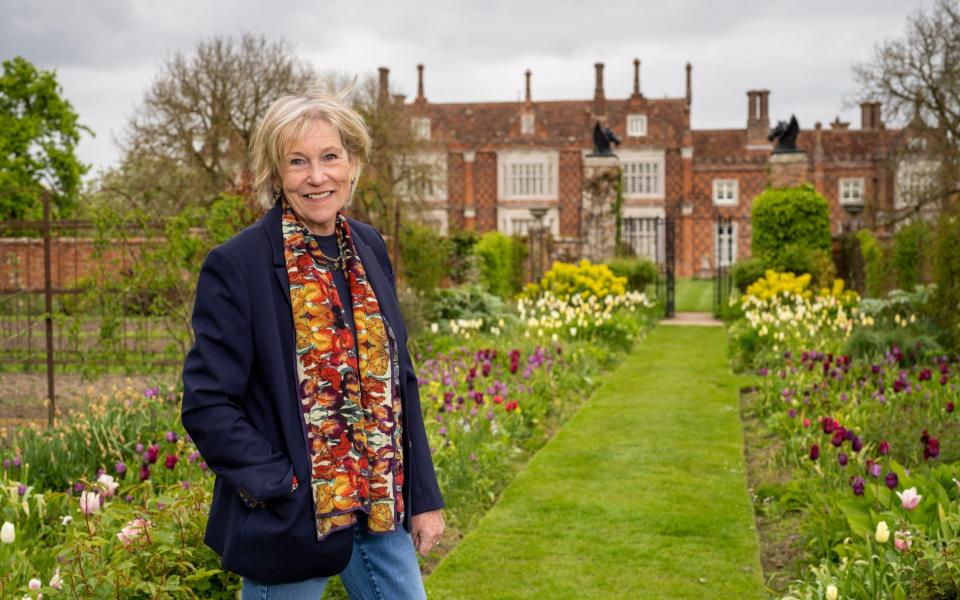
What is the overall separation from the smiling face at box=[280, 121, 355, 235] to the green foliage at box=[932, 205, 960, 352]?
784 cm

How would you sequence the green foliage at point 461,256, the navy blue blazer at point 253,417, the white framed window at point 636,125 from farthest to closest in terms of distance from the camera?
the white framed window at point 636,125 < the green foliage at point 461,256 < the navy blue blazer at point 253,417

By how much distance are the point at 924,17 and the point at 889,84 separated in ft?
5.81

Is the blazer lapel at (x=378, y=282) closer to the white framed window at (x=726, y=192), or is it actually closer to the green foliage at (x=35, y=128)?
the green foliage at (x=35, y=128)

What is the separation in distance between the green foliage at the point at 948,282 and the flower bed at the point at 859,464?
1.03 feet

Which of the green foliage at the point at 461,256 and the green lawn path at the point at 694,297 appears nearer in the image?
the green foliage at the point at 461,256

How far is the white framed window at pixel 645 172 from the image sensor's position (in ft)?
136

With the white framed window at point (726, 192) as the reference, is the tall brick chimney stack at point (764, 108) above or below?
above

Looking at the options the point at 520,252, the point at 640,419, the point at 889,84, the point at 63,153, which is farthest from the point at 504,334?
the point at 63,153

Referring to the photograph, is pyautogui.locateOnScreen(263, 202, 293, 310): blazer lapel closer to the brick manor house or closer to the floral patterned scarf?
the floral patterned scarf

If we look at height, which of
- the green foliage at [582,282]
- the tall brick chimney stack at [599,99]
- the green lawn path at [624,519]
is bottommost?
the green lawn path at [624,519]

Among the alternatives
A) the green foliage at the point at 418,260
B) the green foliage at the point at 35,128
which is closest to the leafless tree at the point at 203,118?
the green foliage at the point at 35,128

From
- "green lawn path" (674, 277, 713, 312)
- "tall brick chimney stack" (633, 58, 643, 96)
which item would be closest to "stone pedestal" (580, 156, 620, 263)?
"green lawn path" (674, 277, 713, 312)

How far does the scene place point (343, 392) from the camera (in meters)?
2.24

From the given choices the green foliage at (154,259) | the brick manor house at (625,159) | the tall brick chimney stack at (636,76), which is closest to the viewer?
the green foliage at (154,259)
